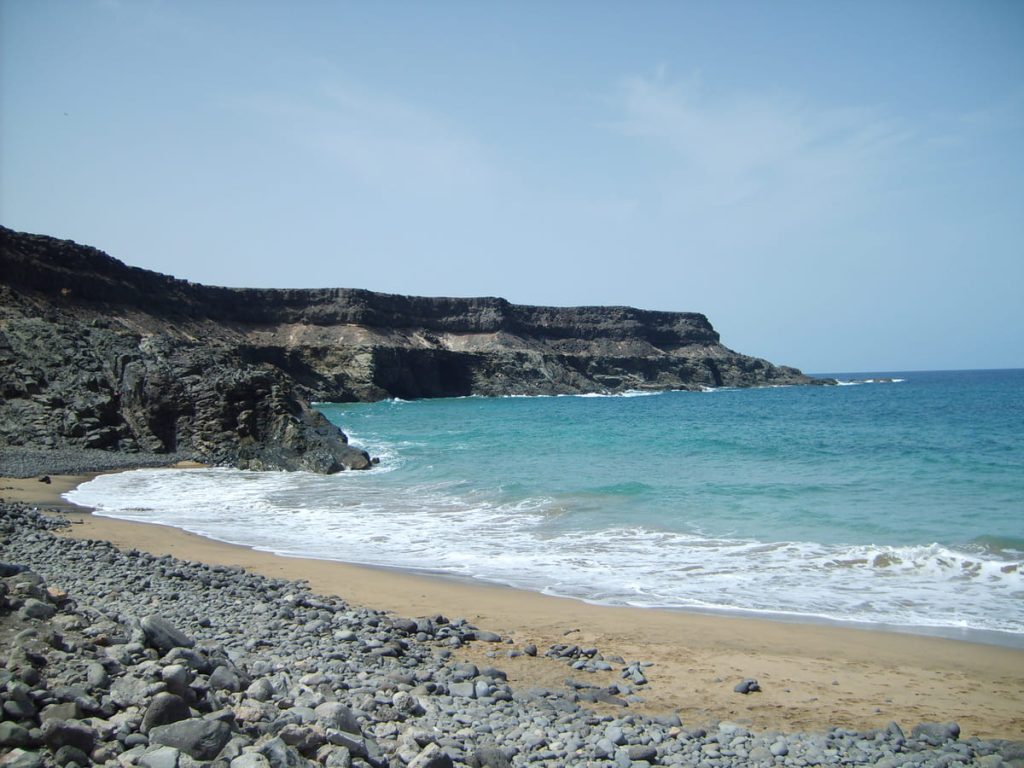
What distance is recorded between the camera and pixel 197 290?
7838 cm

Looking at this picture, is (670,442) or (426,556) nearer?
(426,556)

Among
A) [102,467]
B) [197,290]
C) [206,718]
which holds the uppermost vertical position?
[197,290]

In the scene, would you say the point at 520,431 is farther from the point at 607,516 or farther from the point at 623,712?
the point at 623,712

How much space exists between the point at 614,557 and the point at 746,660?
15.2 ft

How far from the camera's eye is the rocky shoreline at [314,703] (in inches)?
148

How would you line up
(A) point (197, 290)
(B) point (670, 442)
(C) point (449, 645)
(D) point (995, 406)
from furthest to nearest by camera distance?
(A) point (197, 290)
(D) point (995, 406)
(B) point (670, 442)
(C) point (449, 645)

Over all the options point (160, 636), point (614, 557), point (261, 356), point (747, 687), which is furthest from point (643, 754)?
point (261, 356)

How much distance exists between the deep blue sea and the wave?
1.7 inches

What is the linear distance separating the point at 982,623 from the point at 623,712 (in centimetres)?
510

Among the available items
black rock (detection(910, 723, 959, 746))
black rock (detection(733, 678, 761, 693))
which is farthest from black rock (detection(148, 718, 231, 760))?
black rock (detection(910, 723, 959, 746))

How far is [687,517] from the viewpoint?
14953mm

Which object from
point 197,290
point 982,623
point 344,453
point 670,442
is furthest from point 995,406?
point 197,290

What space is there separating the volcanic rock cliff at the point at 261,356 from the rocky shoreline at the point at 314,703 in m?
17.7

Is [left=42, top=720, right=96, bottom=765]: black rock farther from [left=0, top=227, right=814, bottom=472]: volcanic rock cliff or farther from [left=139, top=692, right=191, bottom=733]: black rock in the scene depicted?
[left=0, top=227, right=814, bottom=472]: volcanic rock cliff
